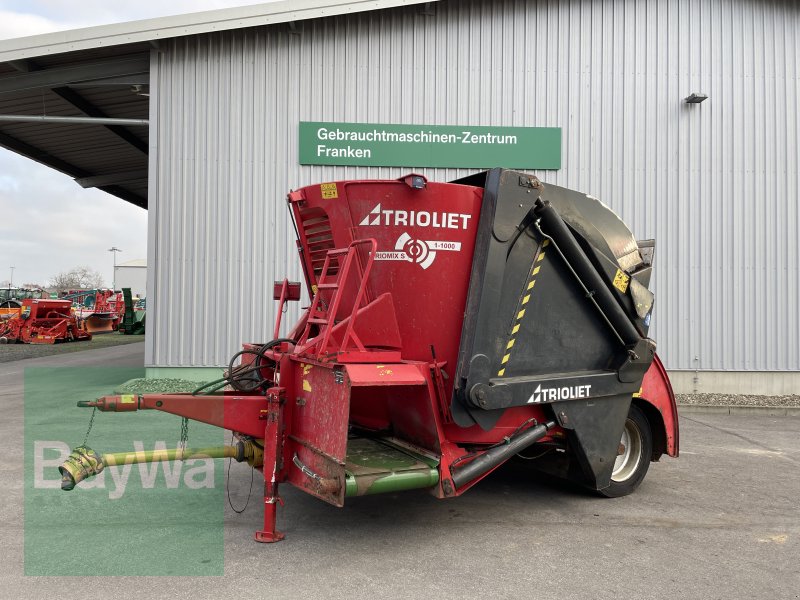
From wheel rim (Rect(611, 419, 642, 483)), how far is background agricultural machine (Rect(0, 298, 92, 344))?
71.7 feet

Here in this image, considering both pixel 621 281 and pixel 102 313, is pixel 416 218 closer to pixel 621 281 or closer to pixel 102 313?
pixel 621 281

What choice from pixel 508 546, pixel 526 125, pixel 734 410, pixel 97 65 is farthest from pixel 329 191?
pixel 97 65

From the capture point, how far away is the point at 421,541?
443 cm

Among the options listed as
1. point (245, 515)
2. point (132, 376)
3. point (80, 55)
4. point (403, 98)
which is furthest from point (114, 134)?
point (245, 515)

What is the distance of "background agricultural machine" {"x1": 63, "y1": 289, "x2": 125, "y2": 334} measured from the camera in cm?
2947

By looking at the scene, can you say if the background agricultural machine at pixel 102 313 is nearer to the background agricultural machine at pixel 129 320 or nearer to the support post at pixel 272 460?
the background agricultural machine at pixel 129 320

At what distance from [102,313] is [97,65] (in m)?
21.6

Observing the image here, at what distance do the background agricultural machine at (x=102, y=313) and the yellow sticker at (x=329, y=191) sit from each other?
25.3m

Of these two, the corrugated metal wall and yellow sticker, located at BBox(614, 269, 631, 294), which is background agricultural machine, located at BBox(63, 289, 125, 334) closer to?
the corrugated metal wall

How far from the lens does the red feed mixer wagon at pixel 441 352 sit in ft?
14.0

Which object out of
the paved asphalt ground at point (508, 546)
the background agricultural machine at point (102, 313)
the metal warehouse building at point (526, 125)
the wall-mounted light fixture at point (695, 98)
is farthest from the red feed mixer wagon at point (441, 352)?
the background agricultural machine at point (102, 313)

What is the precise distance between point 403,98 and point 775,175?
22.1 ft

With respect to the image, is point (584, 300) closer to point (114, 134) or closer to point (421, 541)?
point (421, 541)

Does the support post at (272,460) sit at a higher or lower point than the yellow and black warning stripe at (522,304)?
lower
